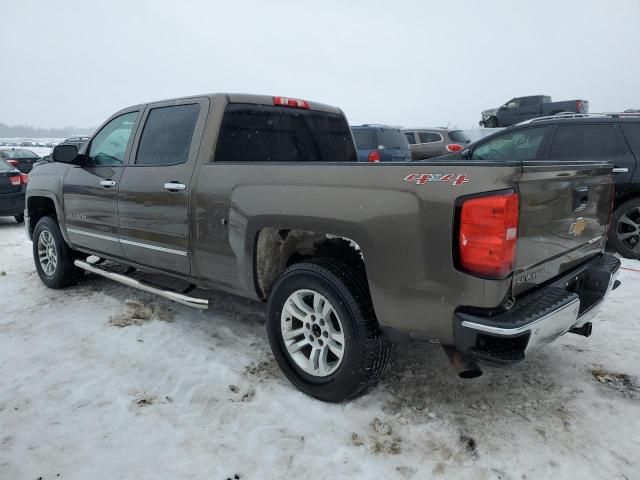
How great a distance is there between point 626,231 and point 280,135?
476cm

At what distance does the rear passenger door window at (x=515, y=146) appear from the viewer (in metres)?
6.29

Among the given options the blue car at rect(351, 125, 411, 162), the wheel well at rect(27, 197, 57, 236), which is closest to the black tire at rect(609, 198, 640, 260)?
the blue car at rect(351, 125, 411, 162)

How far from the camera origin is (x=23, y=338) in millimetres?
3795

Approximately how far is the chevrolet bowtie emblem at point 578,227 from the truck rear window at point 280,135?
84.6 inches

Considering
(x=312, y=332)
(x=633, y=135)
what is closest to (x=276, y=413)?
(x=312, y=332)

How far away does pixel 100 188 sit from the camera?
4184 millimetres

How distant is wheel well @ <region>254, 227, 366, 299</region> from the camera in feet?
9.28

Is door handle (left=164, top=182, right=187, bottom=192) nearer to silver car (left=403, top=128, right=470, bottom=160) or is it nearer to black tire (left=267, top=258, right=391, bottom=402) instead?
black tire (left=267, top=258, right=391, bottom=402)

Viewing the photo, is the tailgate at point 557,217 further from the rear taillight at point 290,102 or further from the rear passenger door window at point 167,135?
the rear passenger door window at point 167,135

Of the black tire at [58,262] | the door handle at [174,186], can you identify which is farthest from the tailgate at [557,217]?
the black tire at [58,262]

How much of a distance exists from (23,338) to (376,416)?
9.79 ft

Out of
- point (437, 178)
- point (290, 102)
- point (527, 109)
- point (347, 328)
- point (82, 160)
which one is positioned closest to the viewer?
point (437, 178)

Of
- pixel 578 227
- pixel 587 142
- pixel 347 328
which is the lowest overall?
pixel 347 328

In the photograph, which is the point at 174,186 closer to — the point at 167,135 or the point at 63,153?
the point at 167,135
